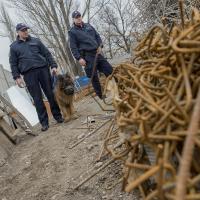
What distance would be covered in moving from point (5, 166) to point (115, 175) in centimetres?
263

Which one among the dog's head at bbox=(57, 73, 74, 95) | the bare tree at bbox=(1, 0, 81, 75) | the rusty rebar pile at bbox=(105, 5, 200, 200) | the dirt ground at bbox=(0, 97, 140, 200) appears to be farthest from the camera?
the bare tree at bbox=(1, 0, 81, 75)

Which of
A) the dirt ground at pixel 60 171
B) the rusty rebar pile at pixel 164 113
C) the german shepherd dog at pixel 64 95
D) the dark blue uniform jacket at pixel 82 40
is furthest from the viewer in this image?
the german shepherd dog at pixel 64 95

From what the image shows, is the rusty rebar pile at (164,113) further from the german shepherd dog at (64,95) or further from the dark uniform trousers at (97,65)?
the german shepherd dog at (64,95)

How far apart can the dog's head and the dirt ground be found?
146 cm

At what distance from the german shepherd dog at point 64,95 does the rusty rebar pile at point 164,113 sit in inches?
215

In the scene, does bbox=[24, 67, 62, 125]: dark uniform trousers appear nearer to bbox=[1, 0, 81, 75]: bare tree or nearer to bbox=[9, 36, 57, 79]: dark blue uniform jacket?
bbox=[9, 36, 57, 79]: dark blue uniform jacket

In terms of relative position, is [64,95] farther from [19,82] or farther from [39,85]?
[19,82]

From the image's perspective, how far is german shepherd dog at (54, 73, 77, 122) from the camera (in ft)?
26.9

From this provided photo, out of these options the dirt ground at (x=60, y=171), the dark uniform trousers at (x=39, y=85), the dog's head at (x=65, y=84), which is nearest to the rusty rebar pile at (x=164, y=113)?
the dirt ground at (x=60, y=171)

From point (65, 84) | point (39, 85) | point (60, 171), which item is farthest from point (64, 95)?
point (60, 171)

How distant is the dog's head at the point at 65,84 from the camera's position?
8.33m

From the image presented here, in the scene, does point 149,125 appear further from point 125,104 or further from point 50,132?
point 50,132

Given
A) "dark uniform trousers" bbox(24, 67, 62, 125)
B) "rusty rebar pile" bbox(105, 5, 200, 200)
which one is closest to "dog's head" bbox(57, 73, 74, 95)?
"dark uniform trousers" bbox(24, 67, 62, 125)

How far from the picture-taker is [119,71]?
3236 mm
